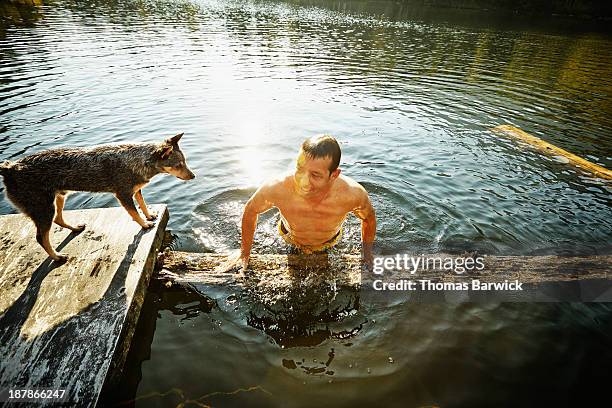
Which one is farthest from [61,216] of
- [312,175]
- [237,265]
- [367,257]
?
[367,257]

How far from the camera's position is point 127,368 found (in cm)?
382

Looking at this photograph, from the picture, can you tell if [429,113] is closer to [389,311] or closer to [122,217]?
[389,311]

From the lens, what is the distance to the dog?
411 centimetres

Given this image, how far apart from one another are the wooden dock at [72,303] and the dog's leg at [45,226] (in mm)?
134

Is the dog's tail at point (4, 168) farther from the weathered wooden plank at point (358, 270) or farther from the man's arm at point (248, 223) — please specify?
the man's arm at point (248, 223)

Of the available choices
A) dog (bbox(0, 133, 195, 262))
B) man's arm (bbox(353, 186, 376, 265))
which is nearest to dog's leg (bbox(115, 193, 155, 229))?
dog (bbox(0, 133, 195, 262))

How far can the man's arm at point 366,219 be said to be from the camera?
4.62 metres

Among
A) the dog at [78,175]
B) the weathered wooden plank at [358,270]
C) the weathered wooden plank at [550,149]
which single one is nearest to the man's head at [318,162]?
the weathered wooden plank at [358,270]

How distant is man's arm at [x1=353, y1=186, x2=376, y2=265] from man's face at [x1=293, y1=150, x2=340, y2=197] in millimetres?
630

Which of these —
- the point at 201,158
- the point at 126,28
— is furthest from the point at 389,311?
the point at 126,28

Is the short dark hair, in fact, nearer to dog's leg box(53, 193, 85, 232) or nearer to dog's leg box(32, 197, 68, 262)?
dog's leg box(32, 197, 68, 262)

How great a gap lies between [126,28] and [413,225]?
104 ft

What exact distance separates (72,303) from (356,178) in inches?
258


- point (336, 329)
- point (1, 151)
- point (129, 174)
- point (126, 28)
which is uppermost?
point (126, 28)
